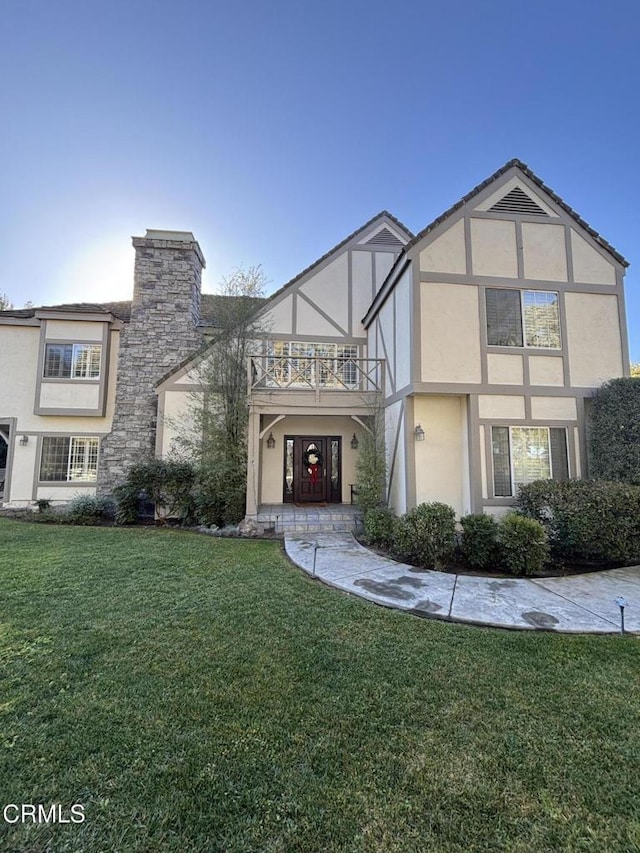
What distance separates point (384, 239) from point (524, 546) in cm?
1129

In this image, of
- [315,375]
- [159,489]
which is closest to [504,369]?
[315,375]

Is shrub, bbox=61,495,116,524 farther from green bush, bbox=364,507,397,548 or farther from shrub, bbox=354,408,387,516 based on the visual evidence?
green bush, bbox=364,507,397,548

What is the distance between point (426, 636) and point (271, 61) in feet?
45.8

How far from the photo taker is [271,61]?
9922mm

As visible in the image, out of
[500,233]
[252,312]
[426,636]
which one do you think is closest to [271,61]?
[252,312]

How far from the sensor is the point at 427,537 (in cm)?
705

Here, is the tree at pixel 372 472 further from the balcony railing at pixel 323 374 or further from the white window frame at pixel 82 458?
the white window frame at pixel 82 458

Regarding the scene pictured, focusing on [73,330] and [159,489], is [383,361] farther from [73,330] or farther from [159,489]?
[73,330]

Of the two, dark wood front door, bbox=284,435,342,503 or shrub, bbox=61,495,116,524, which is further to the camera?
dark wood front door, bbox=284,435,342,503

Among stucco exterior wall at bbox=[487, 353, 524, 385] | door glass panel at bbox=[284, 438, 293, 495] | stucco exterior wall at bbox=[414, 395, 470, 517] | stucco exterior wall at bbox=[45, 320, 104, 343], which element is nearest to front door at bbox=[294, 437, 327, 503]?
door glass panel at bbox=[284, 438, 293, 495]

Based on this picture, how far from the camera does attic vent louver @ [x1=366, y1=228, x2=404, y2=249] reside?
1313 cm

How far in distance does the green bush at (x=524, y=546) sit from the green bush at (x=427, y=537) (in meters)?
0.98

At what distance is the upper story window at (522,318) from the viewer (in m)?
8.88

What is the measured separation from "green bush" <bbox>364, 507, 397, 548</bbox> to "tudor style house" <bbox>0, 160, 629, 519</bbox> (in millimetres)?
688
